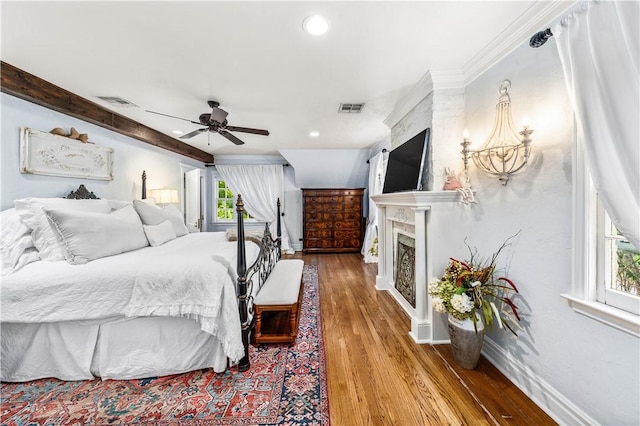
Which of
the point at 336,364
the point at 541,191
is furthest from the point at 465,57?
the point at 336,364

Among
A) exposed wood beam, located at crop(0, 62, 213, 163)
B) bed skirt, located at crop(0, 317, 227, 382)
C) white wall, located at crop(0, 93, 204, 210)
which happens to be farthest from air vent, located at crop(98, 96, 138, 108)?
bed skirt, located at crop(0, 317, 227, 382)

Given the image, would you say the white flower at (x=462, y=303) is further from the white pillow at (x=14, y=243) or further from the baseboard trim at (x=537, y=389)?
the white pillow at (x=14, y=243)

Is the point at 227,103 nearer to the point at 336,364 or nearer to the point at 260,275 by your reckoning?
the point at 260,275

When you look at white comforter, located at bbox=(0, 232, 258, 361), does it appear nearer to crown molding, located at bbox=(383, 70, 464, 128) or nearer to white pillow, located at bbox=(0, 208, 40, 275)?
white pillow, located at bbox=(0, 208, 40, 275)

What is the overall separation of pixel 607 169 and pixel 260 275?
256 centimetres

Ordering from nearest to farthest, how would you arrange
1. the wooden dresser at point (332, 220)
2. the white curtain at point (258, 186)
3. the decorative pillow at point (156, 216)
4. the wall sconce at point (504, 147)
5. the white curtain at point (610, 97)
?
the white curtain at point (610, 97), the wall sconce at point (504, 147), the decorative pillow at point (156, 216), the wooden dresser at point (332, 220), the white curtain at point (258, 186)

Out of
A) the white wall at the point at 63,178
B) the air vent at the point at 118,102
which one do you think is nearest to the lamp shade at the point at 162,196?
the white wall at the point at 63,178

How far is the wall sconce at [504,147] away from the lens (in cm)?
158

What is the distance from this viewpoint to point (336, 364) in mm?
1861

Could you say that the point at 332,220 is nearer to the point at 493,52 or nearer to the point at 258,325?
the point at 258,325

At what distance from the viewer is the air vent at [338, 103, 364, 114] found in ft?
9.43

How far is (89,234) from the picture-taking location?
1895 mm

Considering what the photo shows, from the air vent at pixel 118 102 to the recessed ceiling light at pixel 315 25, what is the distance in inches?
94.6

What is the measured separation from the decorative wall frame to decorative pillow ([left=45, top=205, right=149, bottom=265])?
97 cm
